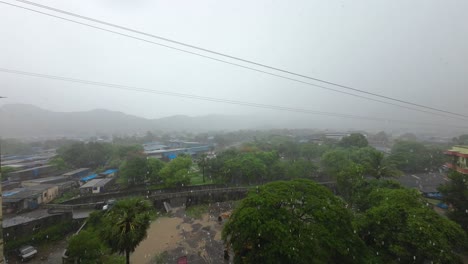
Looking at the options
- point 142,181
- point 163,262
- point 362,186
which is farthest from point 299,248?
point 142,181

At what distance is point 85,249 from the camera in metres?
9.91

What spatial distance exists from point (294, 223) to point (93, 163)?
41.6m

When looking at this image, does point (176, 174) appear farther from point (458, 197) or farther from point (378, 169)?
point (458, 197)

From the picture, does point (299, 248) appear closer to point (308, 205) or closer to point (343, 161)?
point (308, 205)

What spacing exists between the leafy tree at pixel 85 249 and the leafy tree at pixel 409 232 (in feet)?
50.4

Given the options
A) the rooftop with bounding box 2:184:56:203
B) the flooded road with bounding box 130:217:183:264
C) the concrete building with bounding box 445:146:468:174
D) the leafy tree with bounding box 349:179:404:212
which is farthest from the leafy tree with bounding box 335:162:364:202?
the rooftop with bounding box 2:184:56:203

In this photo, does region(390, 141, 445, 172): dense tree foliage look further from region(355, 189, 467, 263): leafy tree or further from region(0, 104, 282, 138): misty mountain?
region(0, 104, 282, 138): misty mountain

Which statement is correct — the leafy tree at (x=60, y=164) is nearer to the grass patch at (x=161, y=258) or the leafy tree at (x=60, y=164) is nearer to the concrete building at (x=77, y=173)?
the concrete building at (x=77, y=173)

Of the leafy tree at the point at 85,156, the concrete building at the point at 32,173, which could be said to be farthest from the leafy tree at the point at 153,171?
the leafy tree at the point at 85,156

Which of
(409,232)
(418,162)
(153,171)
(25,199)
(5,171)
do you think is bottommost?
(153,171)

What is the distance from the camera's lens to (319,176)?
27.4 meters

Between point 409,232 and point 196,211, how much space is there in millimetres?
16623

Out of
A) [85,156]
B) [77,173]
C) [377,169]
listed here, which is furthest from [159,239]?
[85,156]

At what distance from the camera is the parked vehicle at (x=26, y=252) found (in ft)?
39.9
